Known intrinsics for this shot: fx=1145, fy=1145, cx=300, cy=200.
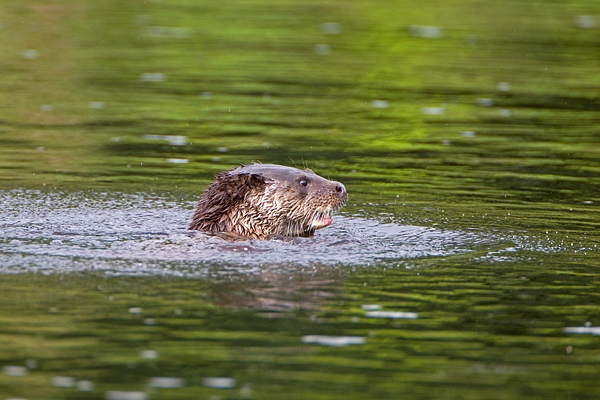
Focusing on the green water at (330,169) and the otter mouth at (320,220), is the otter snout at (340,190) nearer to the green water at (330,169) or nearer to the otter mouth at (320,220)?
the otter mouth at (320,220)

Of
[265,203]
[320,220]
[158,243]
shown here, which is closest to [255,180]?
[265,203]

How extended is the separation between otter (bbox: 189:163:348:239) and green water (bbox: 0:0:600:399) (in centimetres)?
100

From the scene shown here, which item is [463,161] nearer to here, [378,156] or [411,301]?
[378,156]

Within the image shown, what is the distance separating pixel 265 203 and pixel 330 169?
12.2 ft

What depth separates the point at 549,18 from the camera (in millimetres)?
25422

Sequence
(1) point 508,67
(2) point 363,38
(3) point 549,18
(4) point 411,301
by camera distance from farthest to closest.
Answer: (3) point 549,18, (2) point 363,38, (1) point 508,67, (4) point 411,301

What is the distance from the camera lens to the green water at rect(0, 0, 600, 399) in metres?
6.55

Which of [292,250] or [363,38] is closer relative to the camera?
[292,250]

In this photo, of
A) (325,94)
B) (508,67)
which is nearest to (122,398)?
(325,94)

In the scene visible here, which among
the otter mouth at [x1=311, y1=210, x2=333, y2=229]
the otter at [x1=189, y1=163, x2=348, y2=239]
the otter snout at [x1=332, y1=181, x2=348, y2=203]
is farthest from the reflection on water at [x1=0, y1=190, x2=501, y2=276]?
the otter snout at [x1=332, y1=181, x2=348, y2=203]

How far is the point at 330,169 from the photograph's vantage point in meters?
13.1

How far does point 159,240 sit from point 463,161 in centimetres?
544

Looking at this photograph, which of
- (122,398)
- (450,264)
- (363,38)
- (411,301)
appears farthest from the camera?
(363,38)

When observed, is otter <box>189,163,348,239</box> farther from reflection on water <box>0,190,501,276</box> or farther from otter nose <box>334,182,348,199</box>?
reflection on water <box>0,190,501,276</box>
